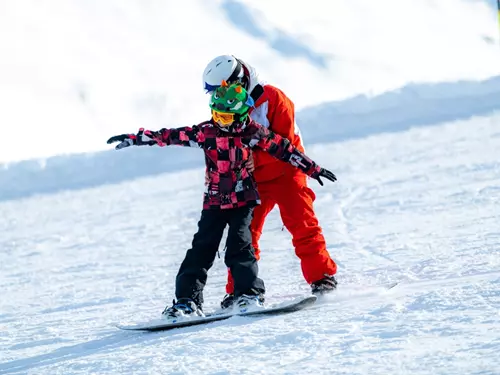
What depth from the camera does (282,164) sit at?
12.9 ft

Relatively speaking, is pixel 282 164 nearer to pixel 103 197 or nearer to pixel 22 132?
pixel 103 197

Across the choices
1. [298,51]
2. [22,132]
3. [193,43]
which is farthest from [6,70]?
[298,51]

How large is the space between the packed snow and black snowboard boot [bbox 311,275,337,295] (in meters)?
0.14

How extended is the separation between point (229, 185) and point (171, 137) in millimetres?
345

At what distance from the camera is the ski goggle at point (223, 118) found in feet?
11.9

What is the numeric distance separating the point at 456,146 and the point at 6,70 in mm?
12409

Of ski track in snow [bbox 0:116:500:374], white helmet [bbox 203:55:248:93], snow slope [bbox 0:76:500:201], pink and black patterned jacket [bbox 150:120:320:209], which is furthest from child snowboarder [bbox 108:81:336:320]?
snow slope [bbox 0:76:500:201]

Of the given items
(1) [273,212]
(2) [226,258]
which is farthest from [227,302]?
(1) [273,212]

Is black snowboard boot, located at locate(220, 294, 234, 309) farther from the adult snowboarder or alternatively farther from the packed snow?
the packed snow

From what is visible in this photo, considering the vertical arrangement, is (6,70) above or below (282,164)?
above

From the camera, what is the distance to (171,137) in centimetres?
377

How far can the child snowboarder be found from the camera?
3.65 m

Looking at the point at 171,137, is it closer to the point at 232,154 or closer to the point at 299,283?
the point at 232,154

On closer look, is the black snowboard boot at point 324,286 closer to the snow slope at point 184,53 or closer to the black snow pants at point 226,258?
the black snow pants at point 226,258
